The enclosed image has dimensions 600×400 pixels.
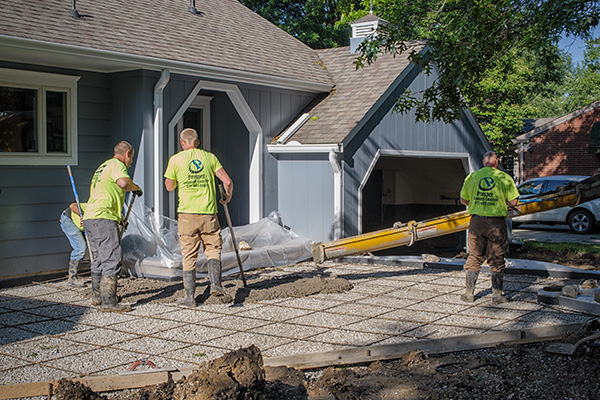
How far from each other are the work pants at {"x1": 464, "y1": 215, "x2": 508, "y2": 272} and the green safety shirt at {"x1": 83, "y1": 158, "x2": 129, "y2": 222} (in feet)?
13.7

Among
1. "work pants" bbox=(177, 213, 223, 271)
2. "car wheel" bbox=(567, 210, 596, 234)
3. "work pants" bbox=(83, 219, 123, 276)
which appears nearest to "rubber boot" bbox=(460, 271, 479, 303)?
"work pants" bbox=(177, 213, 223, 271)

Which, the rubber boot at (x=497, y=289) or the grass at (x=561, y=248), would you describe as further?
the grass at (x=561, y=248)

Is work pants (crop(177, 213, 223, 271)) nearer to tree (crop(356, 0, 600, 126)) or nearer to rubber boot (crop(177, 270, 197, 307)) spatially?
rubber boot (crop(177, 270, 197, 307))

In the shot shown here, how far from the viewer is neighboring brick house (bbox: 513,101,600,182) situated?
94.7ft

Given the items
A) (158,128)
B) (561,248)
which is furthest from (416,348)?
(561,248)

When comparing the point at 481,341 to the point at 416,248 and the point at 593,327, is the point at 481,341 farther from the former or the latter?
the point at 416,248

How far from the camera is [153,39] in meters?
10.6

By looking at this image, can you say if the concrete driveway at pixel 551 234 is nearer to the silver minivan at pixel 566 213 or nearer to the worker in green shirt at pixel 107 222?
the silver minivan at pixel 566 213

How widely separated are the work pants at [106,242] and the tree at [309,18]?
2105cm

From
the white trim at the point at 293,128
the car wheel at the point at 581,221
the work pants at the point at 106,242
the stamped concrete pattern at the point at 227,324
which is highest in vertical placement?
the white trim at the point at 293,128

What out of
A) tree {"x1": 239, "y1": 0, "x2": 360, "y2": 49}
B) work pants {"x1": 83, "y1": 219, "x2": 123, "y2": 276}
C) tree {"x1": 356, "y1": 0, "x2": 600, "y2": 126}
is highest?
tree {"x1": 239, "y1": 0, "x2": 360, "y2": 49}

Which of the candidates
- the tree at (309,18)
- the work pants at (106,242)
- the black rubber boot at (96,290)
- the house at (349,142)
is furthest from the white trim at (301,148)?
the tree at (309,18)

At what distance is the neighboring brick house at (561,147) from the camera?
28875mm

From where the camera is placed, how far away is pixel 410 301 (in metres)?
8.21
